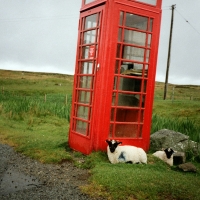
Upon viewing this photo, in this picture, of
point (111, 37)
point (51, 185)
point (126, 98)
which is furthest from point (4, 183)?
point (111, 37)

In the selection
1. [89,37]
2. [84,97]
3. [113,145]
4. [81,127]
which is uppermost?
[89,37]

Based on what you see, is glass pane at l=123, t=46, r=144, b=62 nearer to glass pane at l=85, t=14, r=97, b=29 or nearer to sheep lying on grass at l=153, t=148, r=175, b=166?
glass pane at l=85, t=14, r=97, b=29

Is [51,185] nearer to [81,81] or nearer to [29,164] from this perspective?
[29,164]

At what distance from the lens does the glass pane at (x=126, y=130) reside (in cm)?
601

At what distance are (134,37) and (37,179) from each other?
3325 mm

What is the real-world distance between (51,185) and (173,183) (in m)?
1.85

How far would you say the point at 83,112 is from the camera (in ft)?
20.7

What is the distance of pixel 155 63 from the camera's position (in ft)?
20.2

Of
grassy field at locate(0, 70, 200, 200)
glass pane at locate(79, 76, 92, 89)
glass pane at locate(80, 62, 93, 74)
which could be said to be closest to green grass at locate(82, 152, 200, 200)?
grassy field at locate(0, 70, 200, 200)

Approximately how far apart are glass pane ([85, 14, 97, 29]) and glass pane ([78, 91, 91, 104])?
4.75 feet

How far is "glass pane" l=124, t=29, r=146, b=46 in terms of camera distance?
5.91 meters

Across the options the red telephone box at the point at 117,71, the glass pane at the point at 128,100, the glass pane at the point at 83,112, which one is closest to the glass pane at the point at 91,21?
the red telephone box at the point at 117,71

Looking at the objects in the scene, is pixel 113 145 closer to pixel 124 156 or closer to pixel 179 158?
pixel 124 156

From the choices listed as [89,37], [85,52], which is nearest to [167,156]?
[85,52]
